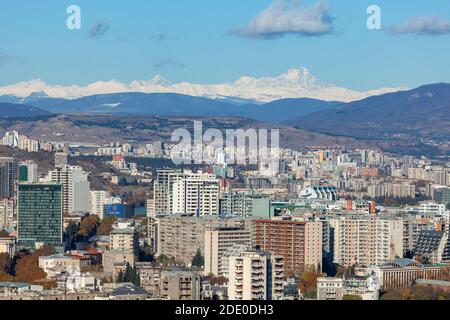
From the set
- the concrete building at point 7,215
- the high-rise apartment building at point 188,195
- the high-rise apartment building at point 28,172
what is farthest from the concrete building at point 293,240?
the high-rise apartment building at point 28,172

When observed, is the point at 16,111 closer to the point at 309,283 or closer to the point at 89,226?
the point at 89,226

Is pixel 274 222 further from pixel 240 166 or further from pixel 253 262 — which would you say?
pixel 240 166

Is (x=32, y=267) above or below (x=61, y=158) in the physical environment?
below

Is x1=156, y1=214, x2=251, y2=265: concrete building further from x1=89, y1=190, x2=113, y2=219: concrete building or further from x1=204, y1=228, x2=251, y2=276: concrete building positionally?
x1=89, y1=190, x2=113, y2=219: concrete building

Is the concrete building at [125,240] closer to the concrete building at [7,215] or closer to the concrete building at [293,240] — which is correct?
the concrete building at [293,240]

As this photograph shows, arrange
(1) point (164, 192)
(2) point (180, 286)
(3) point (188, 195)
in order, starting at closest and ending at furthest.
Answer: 1. (2) point (180, 286)
2. (3) point (188, 195)
3. (1) point (164, 192)

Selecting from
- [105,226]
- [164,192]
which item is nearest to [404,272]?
[105,226]
